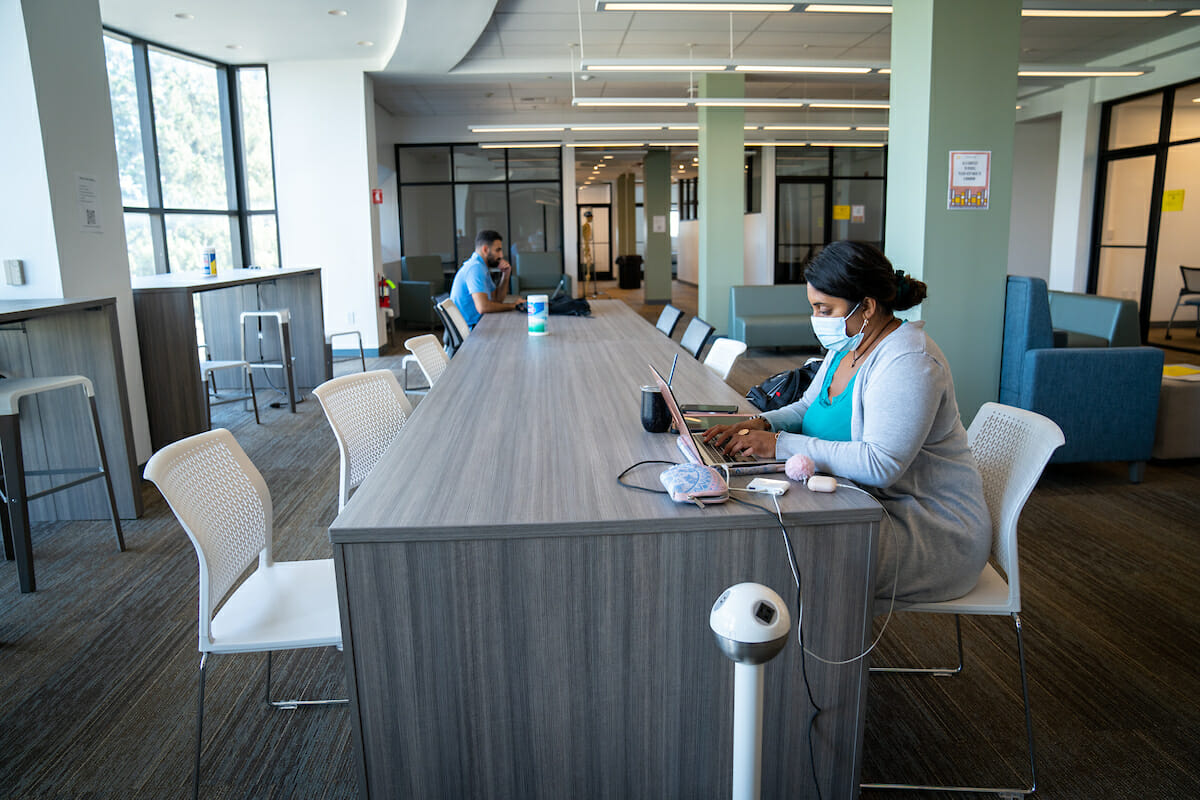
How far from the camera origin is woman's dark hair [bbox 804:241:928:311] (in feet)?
6.19

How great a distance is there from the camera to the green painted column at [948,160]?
411 cm

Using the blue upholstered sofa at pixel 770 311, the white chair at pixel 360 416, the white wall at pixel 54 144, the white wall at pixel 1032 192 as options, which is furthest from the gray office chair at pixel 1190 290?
the white wall at pixel 54 144

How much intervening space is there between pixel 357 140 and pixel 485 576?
820 centimetres

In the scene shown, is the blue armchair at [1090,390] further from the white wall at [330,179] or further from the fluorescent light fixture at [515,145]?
the fluorescent light fixture at [515,145]

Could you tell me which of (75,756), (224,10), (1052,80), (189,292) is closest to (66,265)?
(189,292)

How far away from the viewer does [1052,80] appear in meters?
9.63


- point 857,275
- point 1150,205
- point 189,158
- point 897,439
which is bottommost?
point 897,439

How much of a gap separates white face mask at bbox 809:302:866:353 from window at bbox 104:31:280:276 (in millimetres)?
6002

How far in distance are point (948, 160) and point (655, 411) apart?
2.94 metres

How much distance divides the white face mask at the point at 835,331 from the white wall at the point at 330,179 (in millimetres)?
7673

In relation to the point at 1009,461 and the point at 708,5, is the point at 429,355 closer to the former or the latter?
the point at 1009,461

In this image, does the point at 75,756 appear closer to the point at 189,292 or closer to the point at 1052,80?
the point at 189,292

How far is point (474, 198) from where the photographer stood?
1241 centimetres

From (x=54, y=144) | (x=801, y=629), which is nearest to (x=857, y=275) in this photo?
(x=801, y=629)
